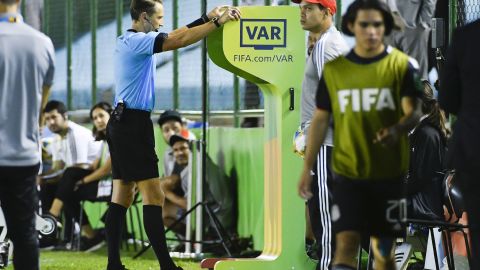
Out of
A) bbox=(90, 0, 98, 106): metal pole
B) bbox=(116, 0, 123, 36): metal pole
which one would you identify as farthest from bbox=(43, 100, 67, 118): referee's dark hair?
bbox=(90, 0, 98, 106): metal pole

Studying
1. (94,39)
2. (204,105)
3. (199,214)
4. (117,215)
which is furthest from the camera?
(94,39)

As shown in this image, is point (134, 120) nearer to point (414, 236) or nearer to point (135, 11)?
point (135, 11)

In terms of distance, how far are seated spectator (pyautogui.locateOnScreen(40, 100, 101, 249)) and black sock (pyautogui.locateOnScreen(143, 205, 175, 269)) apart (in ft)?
16.6

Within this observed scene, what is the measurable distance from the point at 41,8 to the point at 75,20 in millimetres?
906

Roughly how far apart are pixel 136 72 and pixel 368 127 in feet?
10.8

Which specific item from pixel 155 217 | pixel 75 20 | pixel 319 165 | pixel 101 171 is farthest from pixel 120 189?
pixel 75 20

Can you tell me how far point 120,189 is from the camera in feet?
32.0

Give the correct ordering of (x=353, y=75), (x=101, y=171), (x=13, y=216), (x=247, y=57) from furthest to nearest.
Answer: (x=101, y=171)
(x=247, y=57)
(x=13, y=216)
(x=353, y=75)

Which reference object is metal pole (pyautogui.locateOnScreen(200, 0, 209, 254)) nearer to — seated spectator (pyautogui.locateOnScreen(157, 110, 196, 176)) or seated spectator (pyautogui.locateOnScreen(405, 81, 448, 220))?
seated spectator (pyautogui.locateOnScreen(157, 110, 196, 176))

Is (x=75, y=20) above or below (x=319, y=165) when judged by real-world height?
above

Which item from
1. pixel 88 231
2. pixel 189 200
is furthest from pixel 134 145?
pixel 88 231

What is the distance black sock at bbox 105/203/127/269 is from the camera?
9.81 meters

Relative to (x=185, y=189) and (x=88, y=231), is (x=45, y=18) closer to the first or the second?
(x=88, y=231)

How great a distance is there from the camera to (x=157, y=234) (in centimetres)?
964
